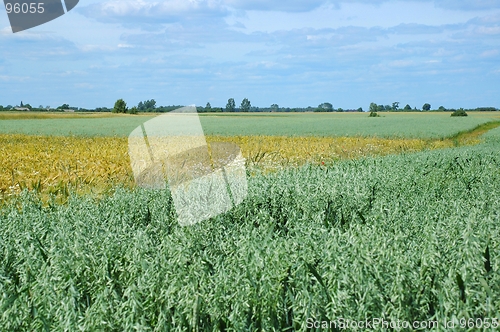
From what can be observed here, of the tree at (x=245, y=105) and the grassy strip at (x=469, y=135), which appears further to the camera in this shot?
the tree at (x=245, y=105)

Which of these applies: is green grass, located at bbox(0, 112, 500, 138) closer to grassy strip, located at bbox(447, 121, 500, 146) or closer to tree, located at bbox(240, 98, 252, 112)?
grassy strip, located at bbox(447, 121, 500, 146)

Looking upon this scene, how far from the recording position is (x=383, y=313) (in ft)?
8.21

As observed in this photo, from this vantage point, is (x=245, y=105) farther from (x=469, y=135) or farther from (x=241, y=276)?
(x=241, y=276)

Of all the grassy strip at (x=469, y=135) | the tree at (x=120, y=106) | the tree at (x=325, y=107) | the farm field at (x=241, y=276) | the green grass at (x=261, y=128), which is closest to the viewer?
→ the farm field at (x=241, y=276)

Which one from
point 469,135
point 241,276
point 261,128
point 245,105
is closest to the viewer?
point 241,276

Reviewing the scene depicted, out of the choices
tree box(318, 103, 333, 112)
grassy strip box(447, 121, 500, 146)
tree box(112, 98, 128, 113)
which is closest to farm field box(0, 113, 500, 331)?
grassy strip box(447, 121, 500, 146)

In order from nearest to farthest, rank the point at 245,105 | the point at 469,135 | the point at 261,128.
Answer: the point at 261,128 → the point at 469,135 → the point at 245,105

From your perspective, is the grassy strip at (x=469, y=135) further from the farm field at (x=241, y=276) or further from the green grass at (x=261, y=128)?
the farm field at (x=241, y=276)

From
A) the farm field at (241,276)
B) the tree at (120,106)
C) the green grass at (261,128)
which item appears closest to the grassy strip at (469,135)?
the green grass at (261,128)

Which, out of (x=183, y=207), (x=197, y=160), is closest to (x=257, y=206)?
(x=183, y=207)

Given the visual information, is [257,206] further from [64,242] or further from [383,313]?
[383,313]

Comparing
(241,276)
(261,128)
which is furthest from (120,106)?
(241,276)

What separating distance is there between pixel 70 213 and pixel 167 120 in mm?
2204

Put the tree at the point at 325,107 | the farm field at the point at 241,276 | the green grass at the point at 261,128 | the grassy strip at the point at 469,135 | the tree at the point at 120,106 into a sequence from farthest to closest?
the tree at the point at 325,107, the tree at the point at 120,106, the green grass at the point at 261,128, the grassy strip at the point at 469,135, the farm field at the point at 241,276
